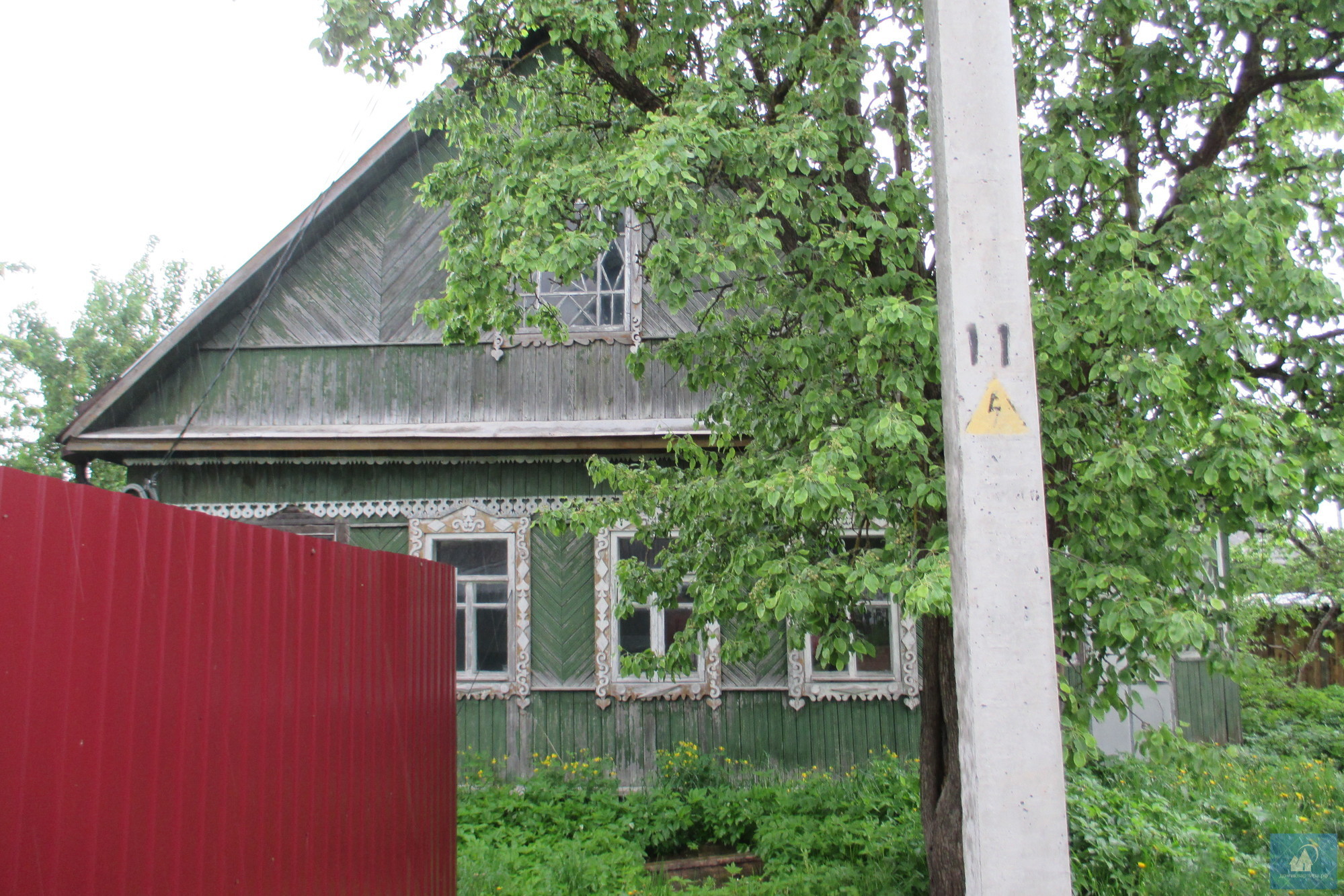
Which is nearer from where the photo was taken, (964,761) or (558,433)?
(964,761)

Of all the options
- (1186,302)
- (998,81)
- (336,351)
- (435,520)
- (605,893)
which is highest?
(336,351)

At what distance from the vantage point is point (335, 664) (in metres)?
3.46

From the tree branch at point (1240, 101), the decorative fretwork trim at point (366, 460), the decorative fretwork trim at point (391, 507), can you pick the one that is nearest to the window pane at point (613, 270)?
the decorative fretwork trim at point (366, 460)

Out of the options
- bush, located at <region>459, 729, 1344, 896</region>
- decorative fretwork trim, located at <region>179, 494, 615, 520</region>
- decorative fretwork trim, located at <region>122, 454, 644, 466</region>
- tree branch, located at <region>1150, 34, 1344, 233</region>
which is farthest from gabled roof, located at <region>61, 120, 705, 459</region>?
tree branch, located at <region>1150, 34, 1344, 233</region>

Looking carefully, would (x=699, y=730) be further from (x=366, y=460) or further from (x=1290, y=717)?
(x=1290, y=717)

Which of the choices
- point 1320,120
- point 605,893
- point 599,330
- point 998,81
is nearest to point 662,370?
point 599,330

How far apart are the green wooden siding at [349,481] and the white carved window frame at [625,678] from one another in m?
1.12

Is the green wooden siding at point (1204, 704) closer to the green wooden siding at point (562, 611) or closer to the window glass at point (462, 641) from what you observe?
the green wooden siding at point (562, 611)

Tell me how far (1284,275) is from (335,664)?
444 cm

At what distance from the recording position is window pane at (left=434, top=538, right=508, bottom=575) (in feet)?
29.9

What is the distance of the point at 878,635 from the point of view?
895 cm

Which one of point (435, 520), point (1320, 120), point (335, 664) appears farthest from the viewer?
point (435, 520)

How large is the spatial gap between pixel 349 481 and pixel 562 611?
261 centimetres

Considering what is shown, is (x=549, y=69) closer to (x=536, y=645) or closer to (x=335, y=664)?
(x=335, y=664)
